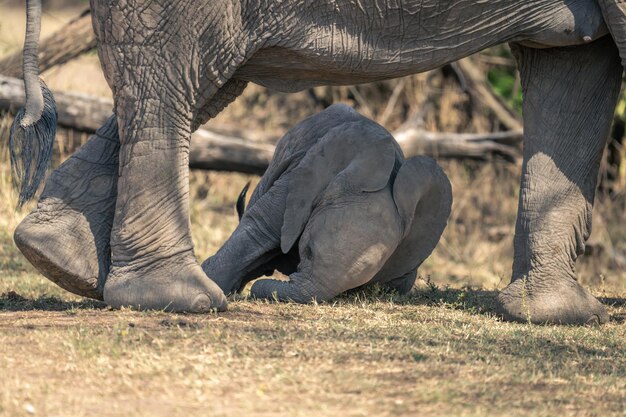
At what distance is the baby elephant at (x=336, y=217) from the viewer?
570cm

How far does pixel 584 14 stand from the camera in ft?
17.3

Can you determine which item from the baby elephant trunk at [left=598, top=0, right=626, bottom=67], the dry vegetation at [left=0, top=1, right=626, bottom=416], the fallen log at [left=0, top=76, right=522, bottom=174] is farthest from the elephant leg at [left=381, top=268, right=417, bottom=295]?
the fallen log at [left=0, top=76, right=522, bottom=174]

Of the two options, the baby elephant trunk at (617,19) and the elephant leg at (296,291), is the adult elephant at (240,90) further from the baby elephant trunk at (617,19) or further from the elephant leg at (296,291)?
the elephant leg at (296,291)

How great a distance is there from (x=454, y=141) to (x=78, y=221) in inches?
213

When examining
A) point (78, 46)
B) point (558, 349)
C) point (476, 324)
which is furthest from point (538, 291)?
point (78, 46)

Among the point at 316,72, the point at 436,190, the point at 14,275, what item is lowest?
the point at 14,275

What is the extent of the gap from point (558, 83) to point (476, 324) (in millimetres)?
1234

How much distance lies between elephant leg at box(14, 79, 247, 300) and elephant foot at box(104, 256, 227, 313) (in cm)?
21

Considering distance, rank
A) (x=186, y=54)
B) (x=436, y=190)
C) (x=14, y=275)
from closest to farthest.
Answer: (x=186, y=54), (x=436, y=190), (x=14, y=275)

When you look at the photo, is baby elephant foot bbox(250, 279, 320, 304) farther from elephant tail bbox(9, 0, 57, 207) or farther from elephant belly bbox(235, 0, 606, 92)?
elephant tail bbox(9, 0, 57, 207)

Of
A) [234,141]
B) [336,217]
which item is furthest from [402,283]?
[234,141]

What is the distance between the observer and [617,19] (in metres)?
5.19

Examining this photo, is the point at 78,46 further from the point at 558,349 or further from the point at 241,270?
the point at 558,349

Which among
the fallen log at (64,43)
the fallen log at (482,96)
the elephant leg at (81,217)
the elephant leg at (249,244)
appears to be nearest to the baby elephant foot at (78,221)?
the elephant leg at (81,217)
